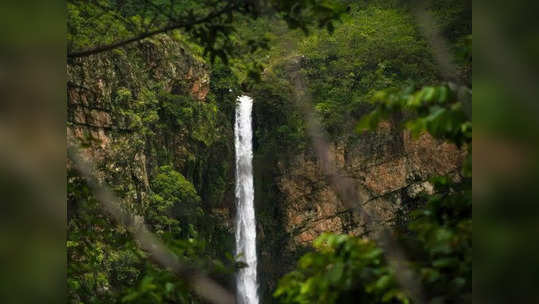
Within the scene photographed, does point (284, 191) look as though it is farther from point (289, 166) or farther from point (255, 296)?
point (255, 296)

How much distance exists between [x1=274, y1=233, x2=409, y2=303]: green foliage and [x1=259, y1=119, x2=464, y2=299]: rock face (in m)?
15.6

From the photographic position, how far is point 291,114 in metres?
17.6

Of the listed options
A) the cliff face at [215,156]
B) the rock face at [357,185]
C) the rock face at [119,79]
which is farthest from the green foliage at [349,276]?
the rock face at [357,185]

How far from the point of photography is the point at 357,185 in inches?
670

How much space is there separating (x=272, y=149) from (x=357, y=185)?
10.5 feet

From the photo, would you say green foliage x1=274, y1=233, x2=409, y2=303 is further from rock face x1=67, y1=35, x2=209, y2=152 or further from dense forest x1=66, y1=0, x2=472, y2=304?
rock face x1=67, y1=35, x2=209, y2=152

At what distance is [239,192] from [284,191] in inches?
83.2

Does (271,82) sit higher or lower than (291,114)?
higher

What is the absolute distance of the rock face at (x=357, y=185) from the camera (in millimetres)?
17188

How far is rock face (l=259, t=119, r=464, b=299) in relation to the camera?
17.2 metres

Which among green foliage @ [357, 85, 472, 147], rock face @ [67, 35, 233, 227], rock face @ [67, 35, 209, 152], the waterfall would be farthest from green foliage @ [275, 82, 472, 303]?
the waterfall

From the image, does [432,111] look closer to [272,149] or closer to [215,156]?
[215,156]

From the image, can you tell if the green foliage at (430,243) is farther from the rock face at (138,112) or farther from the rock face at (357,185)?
the rock face at (357,185)
